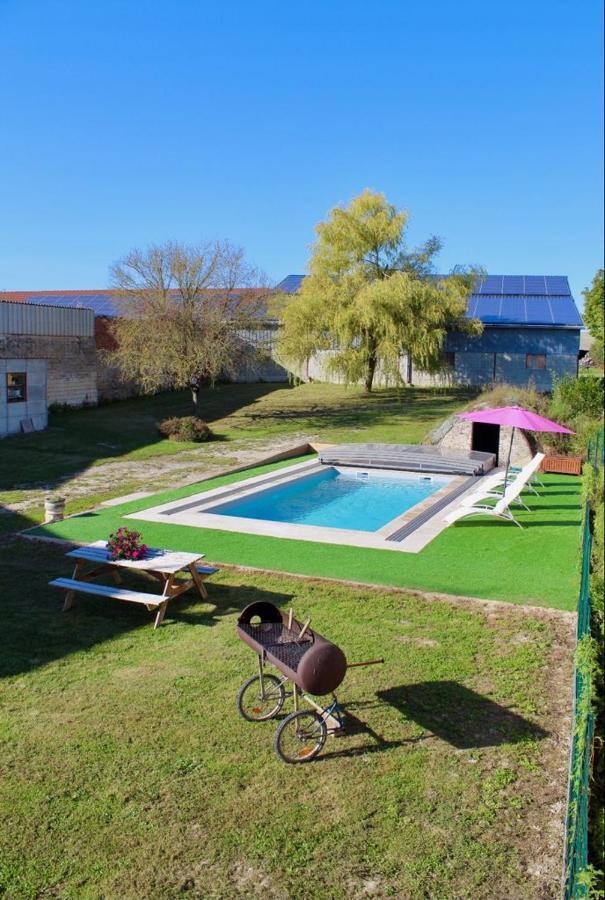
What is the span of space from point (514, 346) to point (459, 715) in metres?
32.9

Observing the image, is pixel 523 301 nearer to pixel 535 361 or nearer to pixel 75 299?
pixel 535 361

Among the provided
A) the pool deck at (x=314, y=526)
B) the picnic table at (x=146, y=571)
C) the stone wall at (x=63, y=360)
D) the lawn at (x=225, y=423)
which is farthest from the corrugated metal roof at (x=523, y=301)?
the picnic table at (x=146, y=571)

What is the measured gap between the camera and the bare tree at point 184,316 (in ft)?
89.6

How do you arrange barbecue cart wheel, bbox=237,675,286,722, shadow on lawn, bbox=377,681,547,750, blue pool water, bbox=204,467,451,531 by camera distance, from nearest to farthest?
shadow on lawn, bbox=377,681,547,750
barbecue cart wheel, bbox=237,675,286,722
blue pool water, bbox=204,467,451,531

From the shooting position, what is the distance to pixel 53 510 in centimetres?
1388

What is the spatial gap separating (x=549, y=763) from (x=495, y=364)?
3338 centimetres

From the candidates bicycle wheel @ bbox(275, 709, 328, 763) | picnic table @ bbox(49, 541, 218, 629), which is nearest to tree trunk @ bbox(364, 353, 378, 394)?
picnic table @ bbox(49, 541, 218, 629)

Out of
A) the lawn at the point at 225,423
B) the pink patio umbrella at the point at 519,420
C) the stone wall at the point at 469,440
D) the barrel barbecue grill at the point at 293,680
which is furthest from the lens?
the lawn at the point at 225,423

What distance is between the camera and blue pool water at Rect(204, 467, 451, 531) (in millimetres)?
15359

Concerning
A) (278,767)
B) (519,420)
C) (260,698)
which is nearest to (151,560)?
(260,698)

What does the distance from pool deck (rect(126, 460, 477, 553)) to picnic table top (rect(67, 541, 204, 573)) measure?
3.14 m

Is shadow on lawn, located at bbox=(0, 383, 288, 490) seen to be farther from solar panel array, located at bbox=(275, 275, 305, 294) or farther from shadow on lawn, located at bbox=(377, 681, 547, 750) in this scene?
shadow on lawn, located at bbox=(377, 681, 547, 750)

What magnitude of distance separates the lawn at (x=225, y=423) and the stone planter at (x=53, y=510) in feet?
9.18

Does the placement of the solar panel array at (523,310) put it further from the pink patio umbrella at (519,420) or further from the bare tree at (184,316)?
the pink patio umbrella at (519,420)
